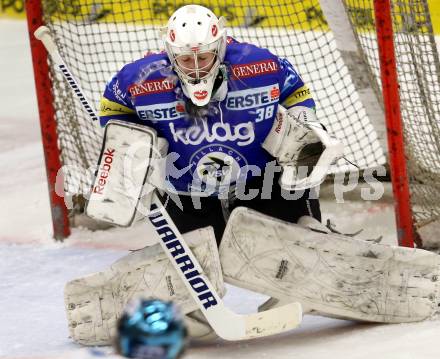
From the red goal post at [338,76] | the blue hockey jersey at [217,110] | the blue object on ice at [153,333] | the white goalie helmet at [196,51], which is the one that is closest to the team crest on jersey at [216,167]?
the blue hockey jersey at [217,110]

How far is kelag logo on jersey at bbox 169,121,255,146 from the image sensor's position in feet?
10.7

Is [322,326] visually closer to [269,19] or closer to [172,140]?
[172,140]

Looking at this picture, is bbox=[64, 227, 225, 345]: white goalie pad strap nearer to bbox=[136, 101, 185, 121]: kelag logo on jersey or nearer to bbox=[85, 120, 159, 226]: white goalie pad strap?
bbox=[85, 120, 159, 226]: white goalie pad strap

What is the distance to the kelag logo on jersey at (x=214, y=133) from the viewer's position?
10.7 feet

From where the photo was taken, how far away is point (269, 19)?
16.2ft

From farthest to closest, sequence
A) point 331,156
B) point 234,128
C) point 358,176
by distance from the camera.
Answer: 1. point 358,176
2. point 234,128
3. point 331,156

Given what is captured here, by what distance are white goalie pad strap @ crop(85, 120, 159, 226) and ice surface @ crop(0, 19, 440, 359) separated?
44 cm

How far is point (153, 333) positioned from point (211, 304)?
1.63 m

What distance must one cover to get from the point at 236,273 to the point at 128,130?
1.67ft

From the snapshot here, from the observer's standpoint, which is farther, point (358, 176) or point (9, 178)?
point (9, 178)

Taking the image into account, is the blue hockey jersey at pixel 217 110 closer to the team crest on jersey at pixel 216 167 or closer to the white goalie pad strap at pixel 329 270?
the team crest on jersey at pixel 216 167

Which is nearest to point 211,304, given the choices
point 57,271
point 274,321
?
point 274,321

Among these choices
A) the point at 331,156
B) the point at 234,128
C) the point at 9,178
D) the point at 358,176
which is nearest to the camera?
the point at 331,156

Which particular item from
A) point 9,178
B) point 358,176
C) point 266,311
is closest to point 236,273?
point 266,311
